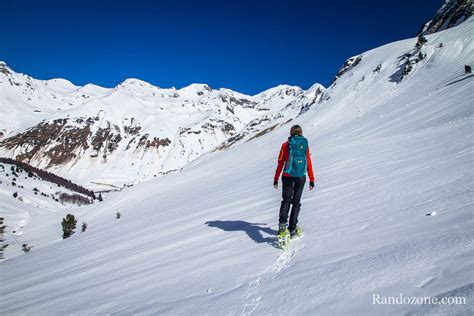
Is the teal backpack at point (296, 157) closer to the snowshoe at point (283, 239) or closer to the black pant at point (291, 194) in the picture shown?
the black pant at point (291, 194)

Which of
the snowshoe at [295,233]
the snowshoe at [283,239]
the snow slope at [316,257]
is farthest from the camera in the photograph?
the snowshoe at [295,233]

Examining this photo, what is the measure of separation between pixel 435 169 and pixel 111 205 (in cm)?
2798

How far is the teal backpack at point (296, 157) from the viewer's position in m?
5.48

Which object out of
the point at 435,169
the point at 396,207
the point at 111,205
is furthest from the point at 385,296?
the point at 111,205

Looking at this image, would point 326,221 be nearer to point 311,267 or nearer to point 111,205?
point 311,267

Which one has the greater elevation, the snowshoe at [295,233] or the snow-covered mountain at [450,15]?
the snow-covered mountain at [450,15]

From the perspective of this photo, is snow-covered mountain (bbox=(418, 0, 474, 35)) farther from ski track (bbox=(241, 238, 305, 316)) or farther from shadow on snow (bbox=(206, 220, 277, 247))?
ski track (bbox=(241, 238, 305, 316))

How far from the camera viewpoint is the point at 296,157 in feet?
18.1

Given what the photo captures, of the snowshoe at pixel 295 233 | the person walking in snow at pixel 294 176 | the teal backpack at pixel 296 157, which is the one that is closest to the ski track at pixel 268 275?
the snowshoe at pixel 295 233

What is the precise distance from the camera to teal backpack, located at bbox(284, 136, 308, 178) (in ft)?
18.0

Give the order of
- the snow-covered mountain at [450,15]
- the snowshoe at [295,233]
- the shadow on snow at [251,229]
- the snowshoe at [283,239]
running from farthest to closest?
the snow-covered mountain at [450,15] → the shadow on snow at [251,229] → the snowshoe at [295,233] → the snowshoe at [283,239]

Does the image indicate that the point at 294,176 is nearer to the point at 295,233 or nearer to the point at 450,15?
the point at 295,233

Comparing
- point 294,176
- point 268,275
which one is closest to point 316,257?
point 268,275

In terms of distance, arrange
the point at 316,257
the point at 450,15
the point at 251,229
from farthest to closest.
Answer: the point at 450,15, the point at 251,229, the point at 316,257
